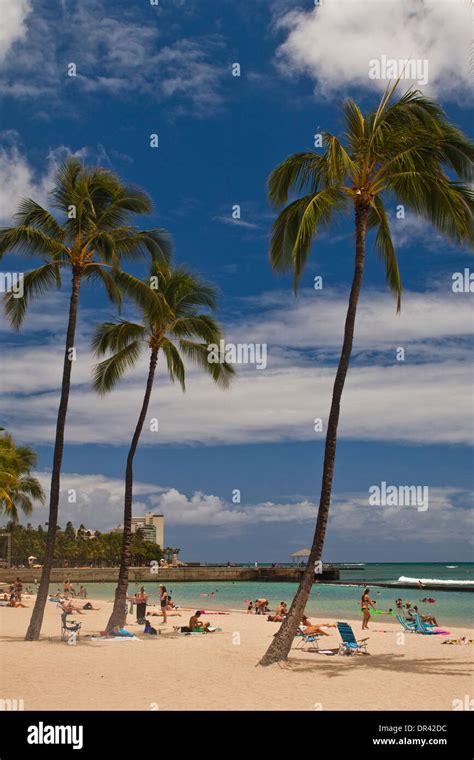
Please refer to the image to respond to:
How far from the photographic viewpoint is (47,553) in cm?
2100

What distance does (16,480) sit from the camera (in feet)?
149

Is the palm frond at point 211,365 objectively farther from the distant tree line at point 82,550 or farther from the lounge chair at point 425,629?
the distant tree line at point 82,550

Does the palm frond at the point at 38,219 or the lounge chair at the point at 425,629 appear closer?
the palm frond at the point at 38,219

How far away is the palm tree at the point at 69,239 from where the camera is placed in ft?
66.5

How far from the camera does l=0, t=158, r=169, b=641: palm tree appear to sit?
66.5ft

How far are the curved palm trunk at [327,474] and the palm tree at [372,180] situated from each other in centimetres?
2

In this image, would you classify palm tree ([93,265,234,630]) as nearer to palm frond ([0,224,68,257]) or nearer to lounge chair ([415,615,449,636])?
palm frond ([0,224,68,257])

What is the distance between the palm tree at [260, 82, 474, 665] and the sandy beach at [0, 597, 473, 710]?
1580 mm

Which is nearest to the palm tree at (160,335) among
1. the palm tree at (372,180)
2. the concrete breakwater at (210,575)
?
the palm tree at (372,180)

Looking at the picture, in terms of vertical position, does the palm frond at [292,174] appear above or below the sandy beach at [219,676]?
above

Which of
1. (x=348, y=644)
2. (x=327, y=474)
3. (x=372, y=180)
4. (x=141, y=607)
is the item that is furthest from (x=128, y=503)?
A: (x=372, y=180)

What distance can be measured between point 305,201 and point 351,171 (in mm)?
1228
